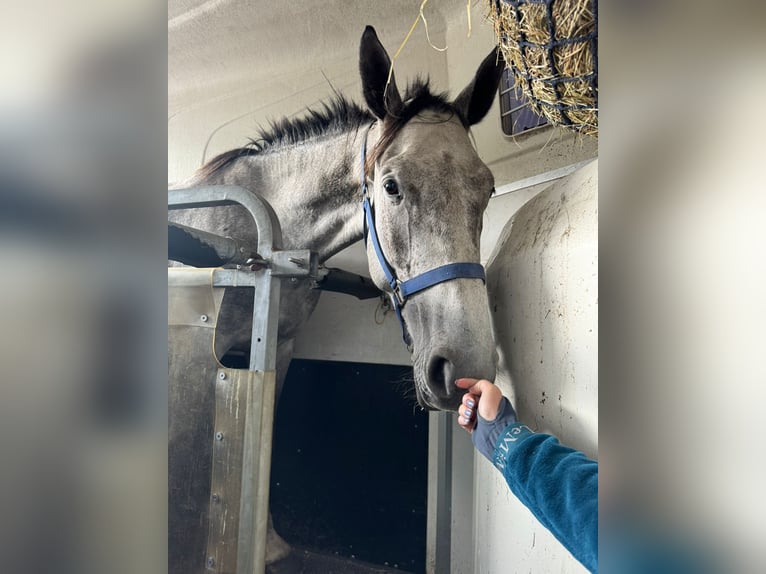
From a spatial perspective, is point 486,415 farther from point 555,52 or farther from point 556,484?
point 555,52

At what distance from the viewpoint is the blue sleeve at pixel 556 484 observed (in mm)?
393

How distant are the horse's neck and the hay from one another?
0.66 meters

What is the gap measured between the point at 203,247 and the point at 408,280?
1.36 feet

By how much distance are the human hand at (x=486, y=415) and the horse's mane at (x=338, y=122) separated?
0.67m

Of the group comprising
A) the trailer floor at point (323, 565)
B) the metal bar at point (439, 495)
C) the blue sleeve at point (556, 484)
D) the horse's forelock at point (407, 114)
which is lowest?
the trailer floor at point (323, 565)

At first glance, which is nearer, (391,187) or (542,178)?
(391,187)

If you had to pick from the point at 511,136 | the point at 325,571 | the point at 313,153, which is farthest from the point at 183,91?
→ the point at 325,571

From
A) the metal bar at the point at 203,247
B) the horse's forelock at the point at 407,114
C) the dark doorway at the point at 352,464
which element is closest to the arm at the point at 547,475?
the metal bar at the point at 203,247

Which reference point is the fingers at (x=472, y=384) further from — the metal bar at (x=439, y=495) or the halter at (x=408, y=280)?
the metal bar at (x=439, y=495)

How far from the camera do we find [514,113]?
134 cm

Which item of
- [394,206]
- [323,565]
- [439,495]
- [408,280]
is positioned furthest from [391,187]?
[323,565]
